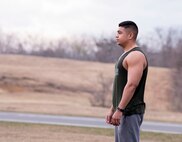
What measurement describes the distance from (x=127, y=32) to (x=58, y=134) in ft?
28.5

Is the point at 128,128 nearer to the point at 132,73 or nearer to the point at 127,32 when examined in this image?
the point at 132,73

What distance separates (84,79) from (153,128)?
28883 mm

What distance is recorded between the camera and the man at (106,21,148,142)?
6129 millimetres

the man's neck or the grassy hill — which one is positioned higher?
the man's neck

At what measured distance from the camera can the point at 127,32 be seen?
6.32m

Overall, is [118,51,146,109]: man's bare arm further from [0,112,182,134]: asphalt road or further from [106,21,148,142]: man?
[0,112,182,134]: asphalt road

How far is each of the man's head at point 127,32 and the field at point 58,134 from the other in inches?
278

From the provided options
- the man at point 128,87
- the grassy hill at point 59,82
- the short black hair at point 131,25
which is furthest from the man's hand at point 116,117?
the grassy hill at point 59,82

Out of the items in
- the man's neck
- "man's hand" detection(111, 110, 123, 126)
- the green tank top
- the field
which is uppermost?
the man's neck

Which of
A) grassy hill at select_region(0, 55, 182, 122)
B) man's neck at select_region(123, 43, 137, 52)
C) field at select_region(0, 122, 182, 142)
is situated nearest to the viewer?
man's neck at select_region(123, 43, 137, 52)

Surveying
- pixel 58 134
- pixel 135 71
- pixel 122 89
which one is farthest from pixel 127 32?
pixel 58 134

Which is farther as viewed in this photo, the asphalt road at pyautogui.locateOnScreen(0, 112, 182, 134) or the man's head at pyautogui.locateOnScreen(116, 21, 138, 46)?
the asphalt road at pyautogui.locateOnScreen(0, 112, 182, 134)

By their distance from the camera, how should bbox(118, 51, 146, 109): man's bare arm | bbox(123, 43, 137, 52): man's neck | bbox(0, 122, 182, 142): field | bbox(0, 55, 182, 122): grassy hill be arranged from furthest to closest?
bbox(0, 55, 182, 122): grassy hill, bbox(0, 122, 182, 142): field, bbox(123, 43, 137, 52): man's neck, bbox(118, 51, 146, 109): man's bare arm

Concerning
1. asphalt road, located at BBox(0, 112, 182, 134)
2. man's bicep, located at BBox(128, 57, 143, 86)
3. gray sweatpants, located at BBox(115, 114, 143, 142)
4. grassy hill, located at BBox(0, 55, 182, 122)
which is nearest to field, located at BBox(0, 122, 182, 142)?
asphalt road, located at BBox(0, 112, 182, 134)
